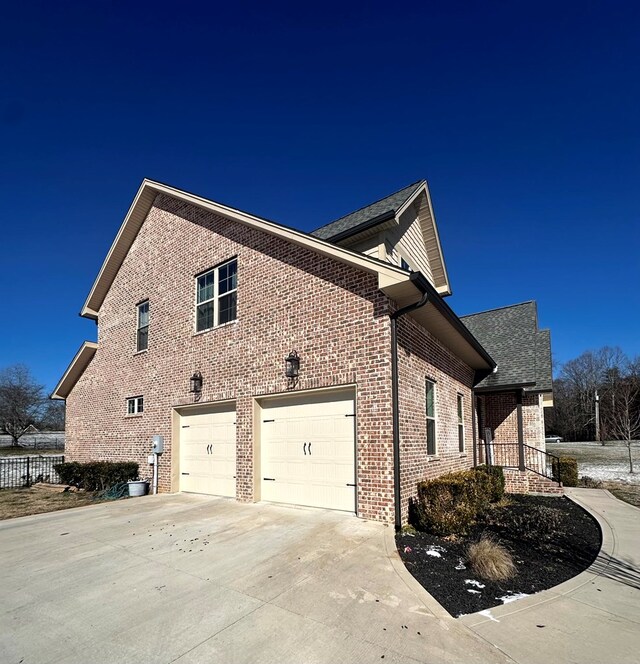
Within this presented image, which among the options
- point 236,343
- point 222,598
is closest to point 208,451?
point 236,343

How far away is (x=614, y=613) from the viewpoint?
13.3 ft

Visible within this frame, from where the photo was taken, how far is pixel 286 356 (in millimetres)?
8883

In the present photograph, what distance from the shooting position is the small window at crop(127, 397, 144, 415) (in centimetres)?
1342

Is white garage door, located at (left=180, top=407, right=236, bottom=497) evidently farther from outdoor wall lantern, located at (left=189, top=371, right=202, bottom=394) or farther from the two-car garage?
outdoor wall lantern, located at (left=189, top=371, right=202, bottom=394)

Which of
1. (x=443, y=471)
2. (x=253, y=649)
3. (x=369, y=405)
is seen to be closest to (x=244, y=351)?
(x=369, y=405)

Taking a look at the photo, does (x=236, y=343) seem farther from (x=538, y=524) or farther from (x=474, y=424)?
(x=474, y=424)

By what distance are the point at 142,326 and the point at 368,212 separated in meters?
8.31

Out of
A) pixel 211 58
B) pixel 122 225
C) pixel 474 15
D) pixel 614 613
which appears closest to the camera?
pixel 614 613

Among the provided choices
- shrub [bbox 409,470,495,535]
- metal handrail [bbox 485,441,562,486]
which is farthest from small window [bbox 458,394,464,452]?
shrub [bbox 409,470,495,535]

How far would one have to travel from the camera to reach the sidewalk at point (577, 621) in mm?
3318

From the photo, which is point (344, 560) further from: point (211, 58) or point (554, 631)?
point (211, 58)

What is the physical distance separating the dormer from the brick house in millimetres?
57

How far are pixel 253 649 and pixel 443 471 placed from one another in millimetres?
→ 7086

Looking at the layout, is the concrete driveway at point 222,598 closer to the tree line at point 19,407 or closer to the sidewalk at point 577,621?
the sidewalk at point 577,621
